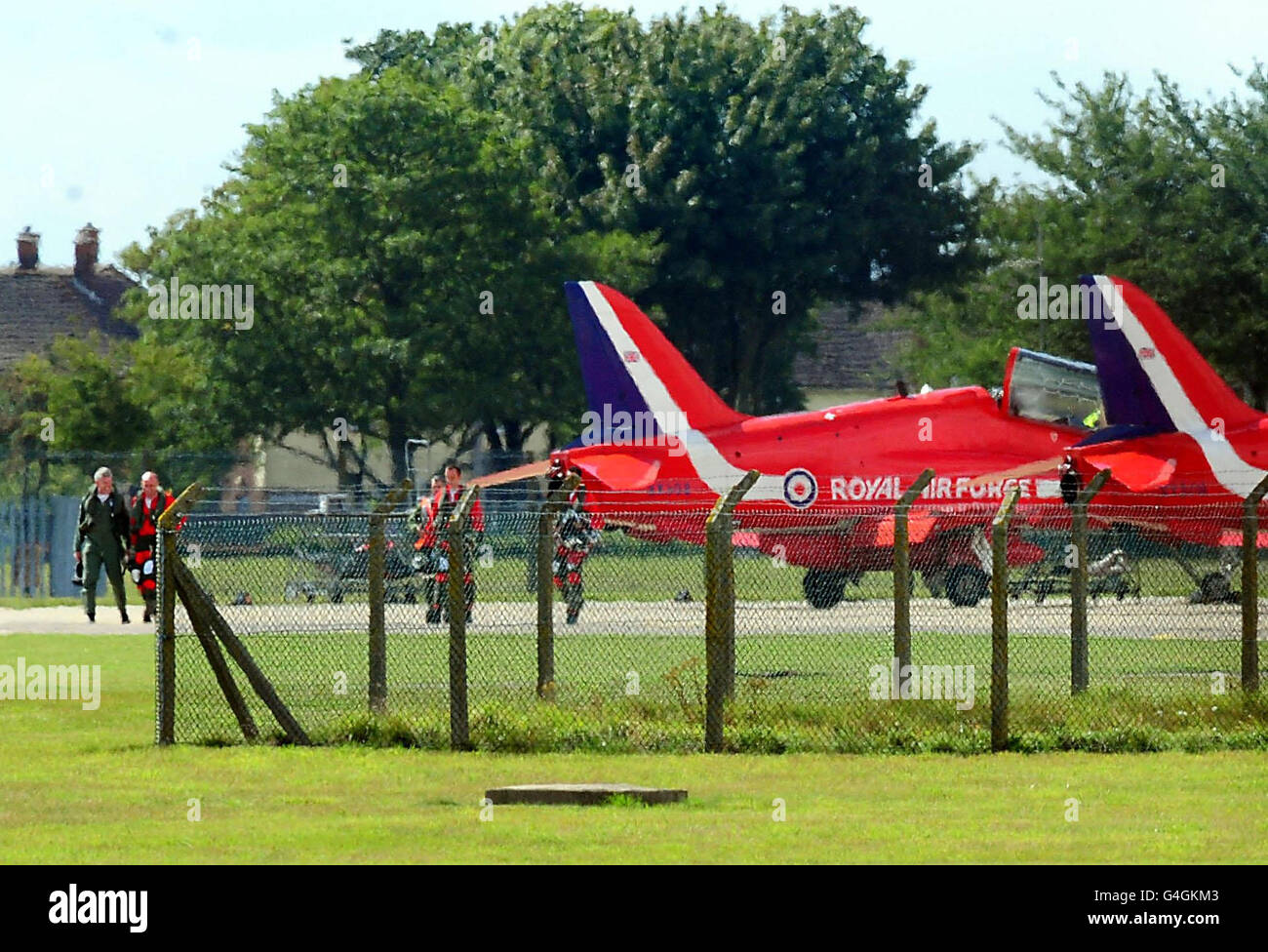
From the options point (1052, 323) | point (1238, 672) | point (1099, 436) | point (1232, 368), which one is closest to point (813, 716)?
point (1238, 672)

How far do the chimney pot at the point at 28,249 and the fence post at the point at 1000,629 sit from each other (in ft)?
247

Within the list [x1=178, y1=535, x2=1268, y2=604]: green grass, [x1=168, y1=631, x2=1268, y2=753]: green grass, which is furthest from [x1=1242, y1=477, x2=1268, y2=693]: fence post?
[x1=178, y1=535, x2=1268, y2=604]: green grass

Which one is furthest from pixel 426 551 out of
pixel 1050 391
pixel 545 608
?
pixel 1050 391

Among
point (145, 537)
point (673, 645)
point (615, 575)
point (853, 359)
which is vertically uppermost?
point (853, 359)

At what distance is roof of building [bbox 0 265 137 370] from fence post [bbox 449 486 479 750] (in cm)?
6478

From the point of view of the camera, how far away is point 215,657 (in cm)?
1630

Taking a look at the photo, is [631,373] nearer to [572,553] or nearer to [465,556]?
[572,553]

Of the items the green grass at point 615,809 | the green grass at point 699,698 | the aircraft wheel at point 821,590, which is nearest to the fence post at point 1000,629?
the green grass at point 699,698

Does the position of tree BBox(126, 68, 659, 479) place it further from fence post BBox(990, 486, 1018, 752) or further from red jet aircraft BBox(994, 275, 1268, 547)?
fence post BBox(990, 486, 1018, 752)

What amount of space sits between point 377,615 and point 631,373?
19952mm

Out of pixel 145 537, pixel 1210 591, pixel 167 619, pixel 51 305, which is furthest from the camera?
pixel 51 305

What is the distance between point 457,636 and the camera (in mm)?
15883
